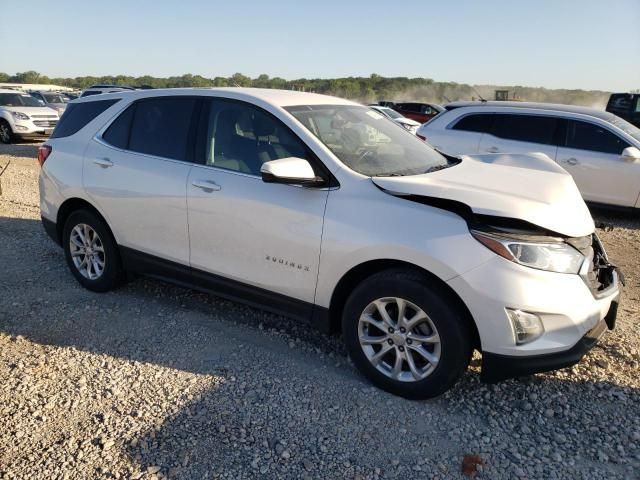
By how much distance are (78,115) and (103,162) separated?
2.41 ft

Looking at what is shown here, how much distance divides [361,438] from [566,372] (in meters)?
1.54

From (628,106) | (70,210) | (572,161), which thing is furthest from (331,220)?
(628,106)

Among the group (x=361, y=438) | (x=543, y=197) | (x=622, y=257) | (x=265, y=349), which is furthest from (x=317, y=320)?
(x=622, y=257)

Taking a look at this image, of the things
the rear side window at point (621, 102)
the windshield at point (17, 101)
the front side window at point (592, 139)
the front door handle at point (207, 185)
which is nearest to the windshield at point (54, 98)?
the windshield at point (17, 101)

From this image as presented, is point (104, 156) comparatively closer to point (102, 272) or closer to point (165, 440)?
point (102, 272)

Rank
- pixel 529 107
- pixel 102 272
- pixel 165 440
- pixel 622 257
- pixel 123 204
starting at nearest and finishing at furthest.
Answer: pixel 165 440
pixel 123 204
pixel 102 272
pixel 622 257
pixel 529 107

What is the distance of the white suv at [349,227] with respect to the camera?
273 cm

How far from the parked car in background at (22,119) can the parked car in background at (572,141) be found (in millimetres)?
12869

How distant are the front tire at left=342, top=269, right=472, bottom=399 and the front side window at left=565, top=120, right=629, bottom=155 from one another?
19.9 feet

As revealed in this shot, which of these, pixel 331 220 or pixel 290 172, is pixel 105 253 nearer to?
pixel 290 172

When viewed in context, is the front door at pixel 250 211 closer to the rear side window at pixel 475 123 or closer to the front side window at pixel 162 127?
the front side window at pixel 162 127

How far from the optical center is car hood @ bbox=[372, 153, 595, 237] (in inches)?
109

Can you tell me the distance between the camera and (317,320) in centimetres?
332

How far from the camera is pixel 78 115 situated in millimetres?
4613
